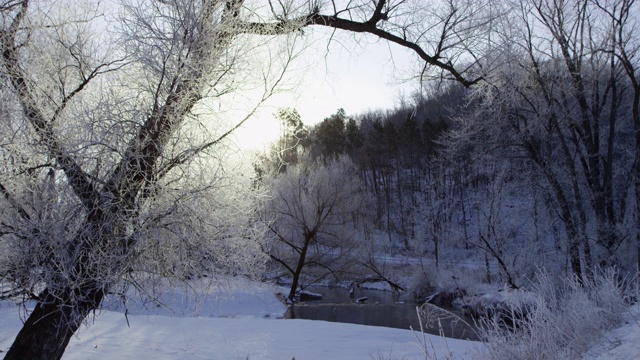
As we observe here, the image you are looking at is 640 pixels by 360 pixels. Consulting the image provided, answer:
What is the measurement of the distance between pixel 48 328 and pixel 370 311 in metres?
15.0

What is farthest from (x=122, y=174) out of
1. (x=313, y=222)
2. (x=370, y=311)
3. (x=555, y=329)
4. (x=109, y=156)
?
(x=313, y=222)

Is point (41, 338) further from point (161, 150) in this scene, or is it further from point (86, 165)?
point (161, 150)

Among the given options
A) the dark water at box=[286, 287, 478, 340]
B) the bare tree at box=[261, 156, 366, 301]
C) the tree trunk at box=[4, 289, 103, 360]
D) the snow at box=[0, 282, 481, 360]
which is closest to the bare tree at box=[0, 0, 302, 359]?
the tree trunk at box=[4, 289, 103, 360]

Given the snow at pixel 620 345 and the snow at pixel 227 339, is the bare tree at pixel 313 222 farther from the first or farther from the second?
the snow at pixel 620 345

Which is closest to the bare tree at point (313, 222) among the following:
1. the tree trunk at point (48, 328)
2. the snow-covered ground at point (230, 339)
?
the snow-covered ground at point (230, 339)

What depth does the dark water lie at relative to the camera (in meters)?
14.9

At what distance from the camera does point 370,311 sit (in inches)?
708

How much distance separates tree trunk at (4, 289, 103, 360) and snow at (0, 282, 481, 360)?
1.33 metres

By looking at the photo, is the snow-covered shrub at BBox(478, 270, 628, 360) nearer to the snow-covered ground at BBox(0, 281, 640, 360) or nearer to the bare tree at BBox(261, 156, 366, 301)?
the snow-covered ground at BBox(0, 281, 640, 360)

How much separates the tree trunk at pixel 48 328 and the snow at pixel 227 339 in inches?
52.4

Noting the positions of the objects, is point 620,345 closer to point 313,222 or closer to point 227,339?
point 227,339

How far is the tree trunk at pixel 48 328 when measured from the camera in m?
4.04

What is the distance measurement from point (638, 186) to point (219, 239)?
13.4 meters

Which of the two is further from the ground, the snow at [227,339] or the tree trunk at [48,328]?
the tree trunk at [48,328]
